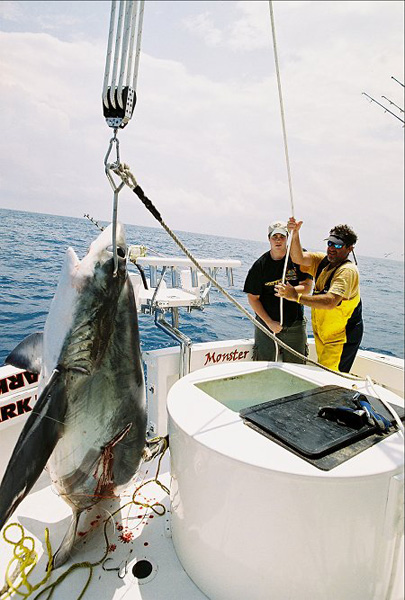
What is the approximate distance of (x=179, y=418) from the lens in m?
1.81

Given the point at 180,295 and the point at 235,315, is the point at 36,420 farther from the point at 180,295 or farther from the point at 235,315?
the point at 235,315

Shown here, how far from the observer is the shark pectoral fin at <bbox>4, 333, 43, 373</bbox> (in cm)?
194

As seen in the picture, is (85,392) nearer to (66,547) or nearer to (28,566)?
(66,547)

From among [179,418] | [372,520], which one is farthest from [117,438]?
[372,520]

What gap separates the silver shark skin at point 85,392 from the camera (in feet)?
5.43

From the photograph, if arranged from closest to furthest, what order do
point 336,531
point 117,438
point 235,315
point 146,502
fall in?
point 336,531
point 117,438
point 146,502
point 235,315

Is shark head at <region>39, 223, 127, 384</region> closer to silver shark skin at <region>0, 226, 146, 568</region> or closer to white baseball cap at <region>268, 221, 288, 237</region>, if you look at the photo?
silver shark skin at <region>0, 226, 146, 568</region>

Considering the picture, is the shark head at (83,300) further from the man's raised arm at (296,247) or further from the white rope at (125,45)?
the man's raised arm at (296,247)

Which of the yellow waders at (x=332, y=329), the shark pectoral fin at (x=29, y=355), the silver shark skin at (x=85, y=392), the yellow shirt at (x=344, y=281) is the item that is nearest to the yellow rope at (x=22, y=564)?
the silver shark skin at (x=85, y=392)

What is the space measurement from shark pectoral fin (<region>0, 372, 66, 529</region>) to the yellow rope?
612 millimetres

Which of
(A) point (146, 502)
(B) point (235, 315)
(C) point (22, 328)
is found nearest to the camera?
(A) point (146, 502)

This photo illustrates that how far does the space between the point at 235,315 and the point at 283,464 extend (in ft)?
35.7

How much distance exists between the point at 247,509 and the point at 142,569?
884mm

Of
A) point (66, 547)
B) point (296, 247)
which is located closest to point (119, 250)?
point (66, 547)
